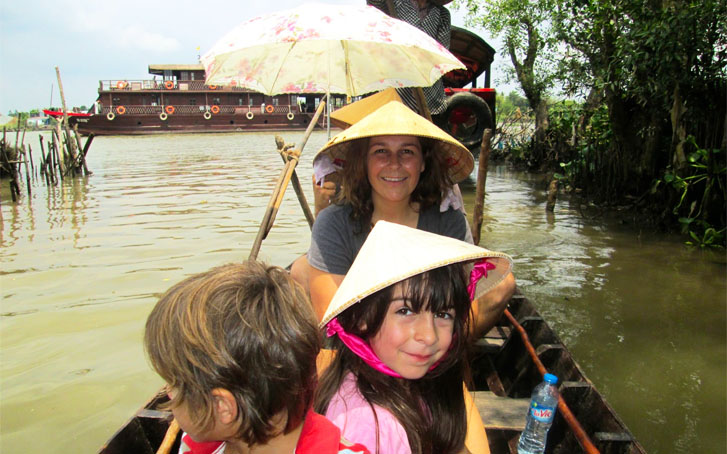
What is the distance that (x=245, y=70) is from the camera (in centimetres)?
302

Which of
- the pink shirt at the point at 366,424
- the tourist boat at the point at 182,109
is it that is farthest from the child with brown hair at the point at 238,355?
the tourist boat at the point at 182,109

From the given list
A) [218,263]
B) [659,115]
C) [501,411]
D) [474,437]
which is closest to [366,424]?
[474,437]

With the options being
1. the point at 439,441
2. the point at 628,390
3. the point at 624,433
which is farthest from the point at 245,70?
the point at 628,390

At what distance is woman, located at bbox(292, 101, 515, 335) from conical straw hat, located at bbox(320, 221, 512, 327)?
70 cm

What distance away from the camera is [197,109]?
32281 millimetres

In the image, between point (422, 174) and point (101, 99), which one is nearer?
point (422, 174)

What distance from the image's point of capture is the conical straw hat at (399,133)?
2.08 meters

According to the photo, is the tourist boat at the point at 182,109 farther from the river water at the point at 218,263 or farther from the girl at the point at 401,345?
the girl at the point at 401,345

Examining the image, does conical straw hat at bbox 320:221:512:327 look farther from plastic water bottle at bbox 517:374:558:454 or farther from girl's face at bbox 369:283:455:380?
plastic water bottle at bbox 517:374:558:454

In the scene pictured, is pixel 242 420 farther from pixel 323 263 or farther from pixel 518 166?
pixel 518 166

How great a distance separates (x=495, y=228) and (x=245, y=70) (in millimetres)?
4807

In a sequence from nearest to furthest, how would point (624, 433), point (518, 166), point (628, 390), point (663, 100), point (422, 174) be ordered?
point (624, 433)
point (422, 174)
point (628, 390)
point (663, 100)
point (518, 166)

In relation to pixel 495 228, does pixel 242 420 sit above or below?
above

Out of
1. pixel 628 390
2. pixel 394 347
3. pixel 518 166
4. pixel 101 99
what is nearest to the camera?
pixel 394 347
